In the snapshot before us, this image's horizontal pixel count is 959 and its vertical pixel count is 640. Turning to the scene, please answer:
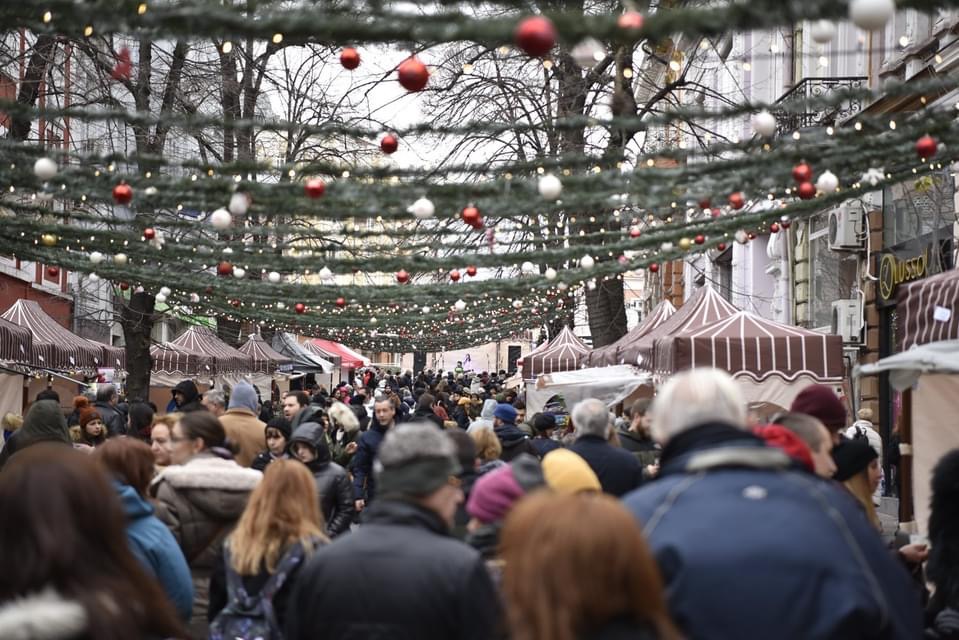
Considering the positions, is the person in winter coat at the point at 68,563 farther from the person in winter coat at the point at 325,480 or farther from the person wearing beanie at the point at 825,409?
the person in winter coat at the point at 325,480

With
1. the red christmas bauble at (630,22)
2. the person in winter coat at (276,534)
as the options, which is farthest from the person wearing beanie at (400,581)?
the red christmas bauble at (630,22)

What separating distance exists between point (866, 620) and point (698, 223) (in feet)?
25.0

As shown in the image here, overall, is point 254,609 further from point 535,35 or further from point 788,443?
point 535,35

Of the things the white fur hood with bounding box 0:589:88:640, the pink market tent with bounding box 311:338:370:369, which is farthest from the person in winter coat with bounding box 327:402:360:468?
the pink market tent with bounding box 311:338:370:369

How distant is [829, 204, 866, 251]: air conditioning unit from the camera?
67.8ft

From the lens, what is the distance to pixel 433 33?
4.96 m

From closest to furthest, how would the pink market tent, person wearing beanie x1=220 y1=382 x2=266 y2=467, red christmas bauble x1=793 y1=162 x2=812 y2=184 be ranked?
red christmas bauble x1=793 y1=162 x2=812 y2=184 → person wearing beanie x1=220 y1=382 x2=266 y2=467 → the pink market tent

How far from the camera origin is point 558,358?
2538 centimetres

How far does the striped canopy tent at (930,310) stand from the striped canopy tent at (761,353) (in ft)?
8.90

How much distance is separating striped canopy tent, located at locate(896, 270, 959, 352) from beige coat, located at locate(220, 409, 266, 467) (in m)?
5.11

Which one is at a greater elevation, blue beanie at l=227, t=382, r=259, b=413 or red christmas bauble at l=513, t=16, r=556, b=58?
red christmas bauble at l=513, t=16, r=556, b=58

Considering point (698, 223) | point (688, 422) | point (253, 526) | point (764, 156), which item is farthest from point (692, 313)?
point (688, 422)

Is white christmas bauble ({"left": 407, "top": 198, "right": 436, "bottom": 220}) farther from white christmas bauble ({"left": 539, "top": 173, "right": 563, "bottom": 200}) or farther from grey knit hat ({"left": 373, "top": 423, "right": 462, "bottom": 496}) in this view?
grey knit hat ({"left": 373, "top": 423, "right": 462, "bottom": 496})

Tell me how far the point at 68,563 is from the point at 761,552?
5.62 feet
